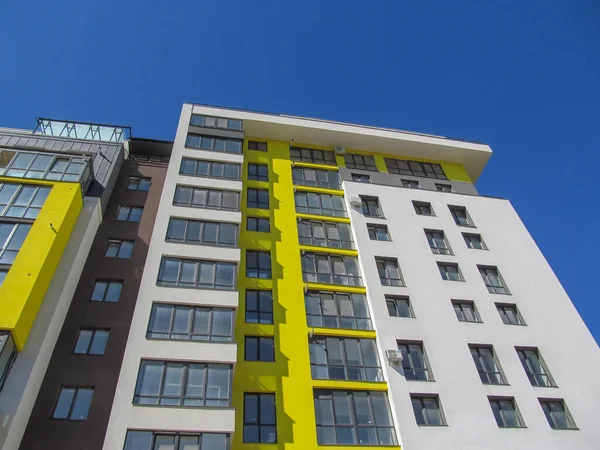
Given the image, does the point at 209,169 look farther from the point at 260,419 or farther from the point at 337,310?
the point at 260,419

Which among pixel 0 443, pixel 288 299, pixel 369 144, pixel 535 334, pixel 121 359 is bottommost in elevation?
pixel 0 443

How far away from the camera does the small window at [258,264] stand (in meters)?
23.7

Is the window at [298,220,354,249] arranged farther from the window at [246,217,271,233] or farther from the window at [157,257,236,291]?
the window at [157,257,236,291]

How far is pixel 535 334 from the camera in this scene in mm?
23109

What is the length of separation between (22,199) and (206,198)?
9.27 metres

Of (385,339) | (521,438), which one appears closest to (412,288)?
(385,339)

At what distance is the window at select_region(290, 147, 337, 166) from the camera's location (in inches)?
1304

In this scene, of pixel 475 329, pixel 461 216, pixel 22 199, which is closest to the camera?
pixel 22 199

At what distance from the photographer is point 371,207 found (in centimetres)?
2919

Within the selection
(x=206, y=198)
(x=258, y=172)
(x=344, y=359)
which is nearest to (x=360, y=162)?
(x=258, y=172)

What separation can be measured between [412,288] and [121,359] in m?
15.0

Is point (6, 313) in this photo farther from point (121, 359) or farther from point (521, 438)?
point (521, 438)

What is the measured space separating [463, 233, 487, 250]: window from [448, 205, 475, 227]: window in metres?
0.97

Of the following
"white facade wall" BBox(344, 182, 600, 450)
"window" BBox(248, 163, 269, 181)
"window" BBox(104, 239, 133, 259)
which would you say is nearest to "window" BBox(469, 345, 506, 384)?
"white facade wall" BBox(344, 182, 600, 450)
